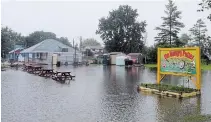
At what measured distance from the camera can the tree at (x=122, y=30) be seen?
69.1 meters

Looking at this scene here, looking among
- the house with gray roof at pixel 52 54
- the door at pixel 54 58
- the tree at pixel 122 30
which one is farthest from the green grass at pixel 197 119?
the tree at pixel 122 30

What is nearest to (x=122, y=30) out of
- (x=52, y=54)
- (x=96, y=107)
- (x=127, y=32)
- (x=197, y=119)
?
(x=127, y=32)

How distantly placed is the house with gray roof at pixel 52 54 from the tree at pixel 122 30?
1355 centimetres

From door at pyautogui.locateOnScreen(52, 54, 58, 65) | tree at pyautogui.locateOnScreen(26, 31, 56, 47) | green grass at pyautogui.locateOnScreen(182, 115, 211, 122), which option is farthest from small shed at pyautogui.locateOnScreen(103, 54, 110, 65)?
green grass at pyautogui.locateOnScreen(182, 115, 211, 122)

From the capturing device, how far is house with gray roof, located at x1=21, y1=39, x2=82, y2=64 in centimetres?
5416

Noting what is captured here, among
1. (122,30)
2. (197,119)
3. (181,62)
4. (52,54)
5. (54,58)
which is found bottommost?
(197,119)

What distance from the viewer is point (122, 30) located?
69812mm

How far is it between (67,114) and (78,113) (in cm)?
43

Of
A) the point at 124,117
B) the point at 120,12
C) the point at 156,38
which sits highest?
the point at 120,12

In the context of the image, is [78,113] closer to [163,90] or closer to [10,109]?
[10,109]

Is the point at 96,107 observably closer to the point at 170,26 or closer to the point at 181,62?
the point at 181,62

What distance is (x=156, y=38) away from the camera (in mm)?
61000

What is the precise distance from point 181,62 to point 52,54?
40250 millimetres

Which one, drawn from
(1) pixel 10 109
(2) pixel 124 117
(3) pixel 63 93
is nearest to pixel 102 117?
(2) pixel 124 117
